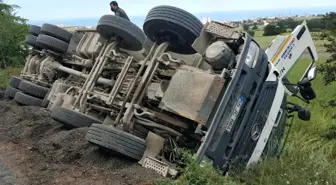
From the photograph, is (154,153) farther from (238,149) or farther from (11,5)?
(11,5)

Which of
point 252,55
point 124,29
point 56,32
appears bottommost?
point 56,32

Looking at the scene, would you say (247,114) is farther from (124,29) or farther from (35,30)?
(35,30)

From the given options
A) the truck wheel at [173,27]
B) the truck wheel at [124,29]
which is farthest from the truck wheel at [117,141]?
the truck wheel at [124,29]

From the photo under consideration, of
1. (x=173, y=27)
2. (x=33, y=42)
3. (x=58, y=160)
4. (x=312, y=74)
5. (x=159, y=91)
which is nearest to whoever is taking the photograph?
(x=58, y=160)

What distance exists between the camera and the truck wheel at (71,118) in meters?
5.82

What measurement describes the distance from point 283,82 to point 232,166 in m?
1.51

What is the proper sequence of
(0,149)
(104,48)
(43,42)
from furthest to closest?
(43,42) < (104,48) < (0,149)

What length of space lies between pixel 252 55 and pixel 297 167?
135 cm

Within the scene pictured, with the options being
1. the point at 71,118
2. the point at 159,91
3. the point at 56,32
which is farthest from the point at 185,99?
the point at 56,32

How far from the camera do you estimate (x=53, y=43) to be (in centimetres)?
826

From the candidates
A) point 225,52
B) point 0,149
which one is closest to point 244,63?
point 225,52

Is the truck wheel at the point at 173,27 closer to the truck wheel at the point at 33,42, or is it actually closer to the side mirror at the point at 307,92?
the side mirror at the point at 307,92

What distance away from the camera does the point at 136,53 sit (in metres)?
6.98

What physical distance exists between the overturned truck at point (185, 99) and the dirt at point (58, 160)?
204 mm
